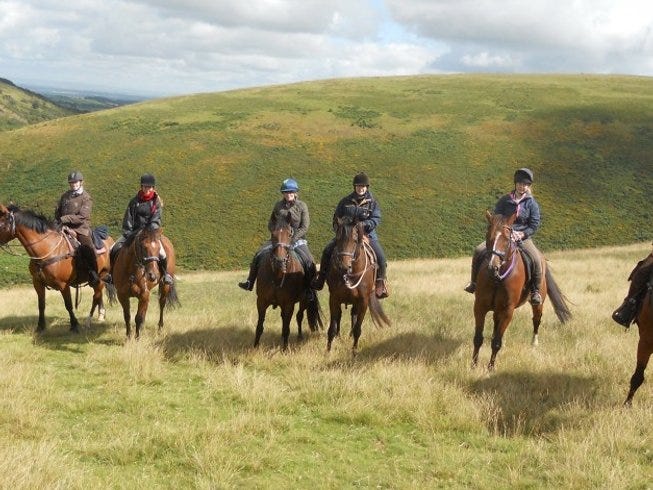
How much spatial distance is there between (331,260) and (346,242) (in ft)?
2.98

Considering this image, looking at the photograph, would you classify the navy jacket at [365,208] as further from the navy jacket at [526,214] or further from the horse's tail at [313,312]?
the navy jacket at [526,214]

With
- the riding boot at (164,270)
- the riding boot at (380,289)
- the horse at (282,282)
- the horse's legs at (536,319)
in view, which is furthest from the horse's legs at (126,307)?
the horse's legs at (536,319)

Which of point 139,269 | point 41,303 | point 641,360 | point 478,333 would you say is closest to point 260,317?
point 139,269

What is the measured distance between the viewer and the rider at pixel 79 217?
12000 mm

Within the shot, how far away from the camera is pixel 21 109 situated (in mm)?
152625

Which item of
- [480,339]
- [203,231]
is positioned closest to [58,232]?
[480,339]

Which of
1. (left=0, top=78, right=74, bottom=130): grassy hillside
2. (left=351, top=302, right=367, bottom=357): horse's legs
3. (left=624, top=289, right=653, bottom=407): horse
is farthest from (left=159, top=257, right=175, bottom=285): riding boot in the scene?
(left=0, top=78, right=74, bottom=130): grassy hillside

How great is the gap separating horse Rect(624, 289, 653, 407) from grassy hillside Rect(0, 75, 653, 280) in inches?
1260

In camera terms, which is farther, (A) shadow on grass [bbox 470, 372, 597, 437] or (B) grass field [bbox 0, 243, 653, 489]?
(A) shadow on grass [bbox 470, 372, 597, 437]

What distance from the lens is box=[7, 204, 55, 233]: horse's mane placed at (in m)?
11.3

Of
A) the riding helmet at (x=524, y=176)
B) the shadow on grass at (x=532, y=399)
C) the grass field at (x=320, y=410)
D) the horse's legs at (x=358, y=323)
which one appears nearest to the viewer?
the grass field at (x=320, y=410)

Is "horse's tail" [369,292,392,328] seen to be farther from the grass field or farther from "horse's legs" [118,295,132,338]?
"horse's legs" [118,295,132,338]

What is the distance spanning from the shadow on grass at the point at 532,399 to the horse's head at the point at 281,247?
388cm

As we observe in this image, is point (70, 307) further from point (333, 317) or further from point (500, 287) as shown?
point (500, 287)
